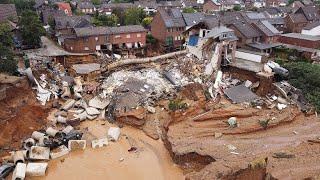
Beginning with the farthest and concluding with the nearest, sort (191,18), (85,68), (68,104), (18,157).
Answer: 1. (191,18)
2. (85,68)
3. (68,104)
4. (18,157)

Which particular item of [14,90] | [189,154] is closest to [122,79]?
[14,90]

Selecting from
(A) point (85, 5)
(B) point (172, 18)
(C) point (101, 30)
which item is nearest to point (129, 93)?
(C) point (101, 30)

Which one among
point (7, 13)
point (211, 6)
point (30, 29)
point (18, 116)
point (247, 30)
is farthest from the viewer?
point (211, 6)

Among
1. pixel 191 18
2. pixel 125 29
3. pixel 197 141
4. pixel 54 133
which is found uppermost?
pixel 191 18

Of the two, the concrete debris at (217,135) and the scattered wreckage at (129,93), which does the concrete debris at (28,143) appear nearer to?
the scattered wreckage at (129,93)

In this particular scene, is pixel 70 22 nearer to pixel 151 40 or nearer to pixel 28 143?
pixel 151 40

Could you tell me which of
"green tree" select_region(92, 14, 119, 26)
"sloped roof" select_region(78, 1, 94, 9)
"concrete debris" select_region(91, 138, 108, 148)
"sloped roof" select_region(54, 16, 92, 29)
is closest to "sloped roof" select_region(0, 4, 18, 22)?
"sloped roof" select_region(54, 16, 92, 29)

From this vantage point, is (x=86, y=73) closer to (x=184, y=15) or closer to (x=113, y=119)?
(x=113, y=119)
